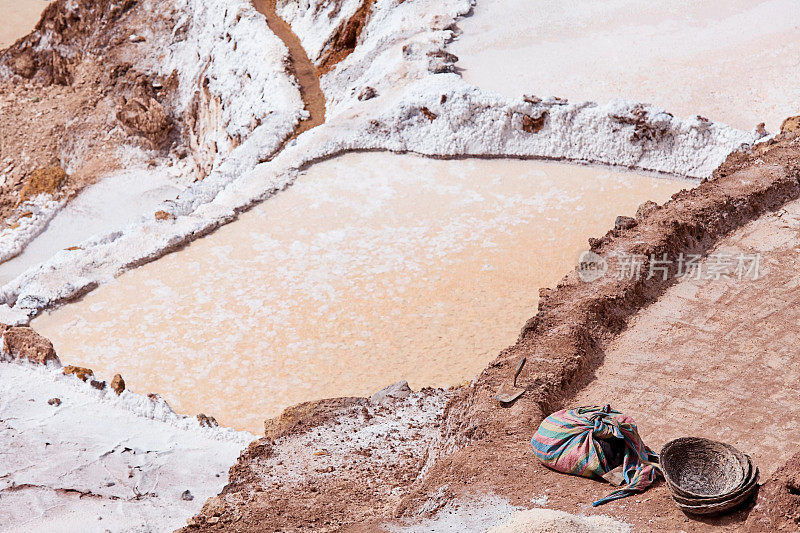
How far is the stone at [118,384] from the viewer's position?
7.24 m

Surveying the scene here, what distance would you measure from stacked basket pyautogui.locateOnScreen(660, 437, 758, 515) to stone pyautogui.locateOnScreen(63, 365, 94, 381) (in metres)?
4.96

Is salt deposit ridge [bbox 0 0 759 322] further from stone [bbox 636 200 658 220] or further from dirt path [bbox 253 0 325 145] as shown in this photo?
stone [bbox 636 200 658 220]

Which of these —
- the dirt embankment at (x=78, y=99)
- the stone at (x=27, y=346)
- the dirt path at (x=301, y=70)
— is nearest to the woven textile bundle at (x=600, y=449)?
the stone at (x=27, y=346)

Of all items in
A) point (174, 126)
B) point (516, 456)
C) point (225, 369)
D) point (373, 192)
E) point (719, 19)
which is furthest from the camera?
point (174, 126)

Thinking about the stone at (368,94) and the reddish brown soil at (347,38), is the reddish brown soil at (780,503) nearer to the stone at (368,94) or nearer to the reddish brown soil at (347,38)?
the stone at (368,94)

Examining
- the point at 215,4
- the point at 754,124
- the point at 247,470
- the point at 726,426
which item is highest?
the point at 215,4

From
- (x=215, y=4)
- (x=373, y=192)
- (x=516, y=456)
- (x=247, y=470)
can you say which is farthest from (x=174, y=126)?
(x=516, y=456)

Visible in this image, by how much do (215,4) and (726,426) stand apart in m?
12.8

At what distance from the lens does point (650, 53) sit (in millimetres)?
11445

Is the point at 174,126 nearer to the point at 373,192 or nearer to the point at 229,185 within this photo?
the point at 229,185

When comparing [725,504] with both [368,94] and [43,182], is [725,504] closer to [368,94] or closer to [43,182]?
[368,94]

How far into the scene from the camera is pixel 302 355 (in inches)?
298

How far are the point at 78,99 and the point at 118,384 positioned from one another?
10.3 metres

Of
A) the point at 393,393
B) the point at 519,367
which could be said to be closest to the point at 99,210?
the point at 393,393
